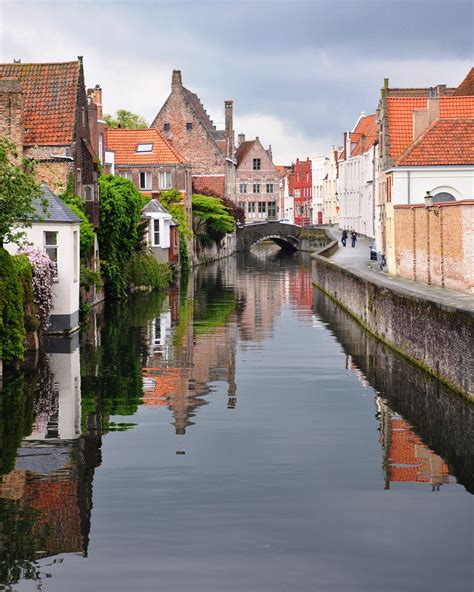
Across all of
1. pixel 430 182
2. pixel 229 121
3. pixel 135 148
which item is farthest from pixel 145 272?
pixel 229 121

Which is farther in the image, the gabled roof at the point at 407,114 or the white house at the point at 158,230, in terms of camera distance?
the white house at the point at 158,230

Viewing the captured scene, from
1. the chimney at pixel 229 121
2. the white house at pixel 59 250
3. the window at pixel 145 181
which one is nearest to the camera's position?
the white house at pixel 59 250

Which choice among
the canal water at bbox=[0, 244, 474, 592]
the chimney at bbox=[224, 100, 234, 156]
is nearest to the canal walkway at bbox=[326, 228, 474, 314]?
the canal water at bbox=[0, 244, 474, 592]

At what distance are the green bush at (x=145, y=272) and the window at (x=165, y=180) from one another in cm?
2154

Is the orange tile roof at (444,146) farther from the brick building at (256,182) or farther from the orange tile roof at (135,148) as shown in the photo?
the brick building at (256,182)

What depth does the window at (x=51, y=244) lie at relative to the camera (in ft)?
115

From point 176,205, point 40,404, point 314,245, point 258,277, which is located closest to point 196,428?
point 40,404

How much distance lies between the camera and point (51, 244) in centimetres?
3525

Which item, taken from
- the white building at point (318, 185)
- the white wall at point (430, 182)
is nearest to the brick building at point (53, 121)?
the white wall at point (430, 182)

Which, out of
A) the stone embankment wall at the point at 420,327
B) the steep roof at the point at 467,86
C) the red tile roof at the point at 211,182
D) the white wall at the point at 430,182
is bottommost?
the stone embankment wall at the point at 420,327

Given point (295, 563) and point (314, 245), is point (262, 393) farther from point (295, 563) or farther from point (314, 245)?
point (314, 245)

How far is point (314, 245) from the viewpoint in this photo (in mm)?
114000

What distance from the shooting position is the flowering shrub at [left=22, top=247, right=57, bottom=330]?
32.4 meters

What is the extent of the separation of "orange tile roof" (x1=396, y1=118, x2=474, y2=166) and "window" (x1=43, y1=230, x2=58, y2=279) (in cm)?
1855
